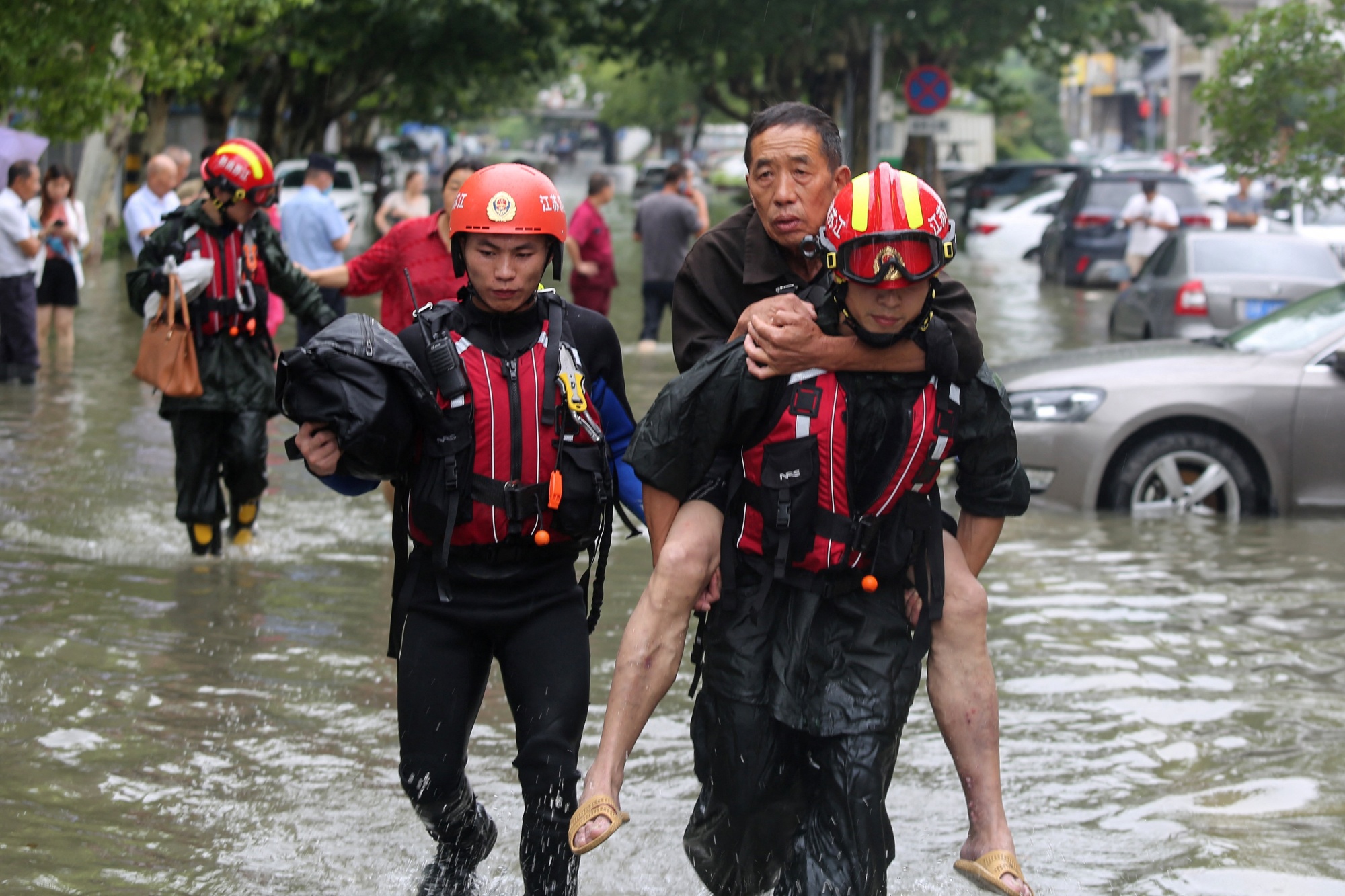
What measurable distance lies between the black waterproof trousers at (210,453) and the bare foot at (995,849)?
193 inches

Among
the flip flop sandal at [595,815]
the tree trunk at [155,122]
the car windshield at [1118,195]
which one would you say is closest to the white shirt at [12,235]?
the flip flop sandal at [595,815]

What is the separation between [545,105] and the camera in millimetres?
164375

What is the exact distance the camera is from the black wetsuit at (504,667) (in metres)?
4.15

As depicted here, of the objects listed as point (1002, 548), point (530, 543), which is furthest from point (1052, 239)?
point (530, 543)

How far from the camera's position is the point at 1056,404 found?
32.2ft

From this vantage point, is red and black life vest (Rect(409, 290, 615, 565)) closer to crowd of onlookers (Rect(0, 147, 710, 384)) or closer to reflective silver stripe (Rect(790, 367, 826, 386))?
reflective silver stripe (Rect(790, 367, 826, 386))

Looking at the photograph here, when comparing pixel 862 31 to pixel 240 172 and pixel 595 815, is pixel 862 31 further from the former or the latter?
pixel 595 815

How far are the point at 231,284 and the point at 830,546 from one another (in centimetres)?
482

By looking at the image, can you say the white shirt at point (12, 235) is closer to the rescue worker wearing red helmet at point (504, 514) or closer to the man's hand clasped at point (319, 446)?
the rescue worker wearing red helmet at point (504, 514)

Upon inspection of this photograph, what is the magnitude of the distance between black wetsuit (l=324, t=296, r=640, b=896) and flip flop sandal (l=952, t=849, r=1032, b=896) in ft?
3.05

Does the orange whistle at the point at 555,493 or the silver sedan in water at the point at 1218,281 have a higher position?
the silver sedan in water at the point at 1218,281

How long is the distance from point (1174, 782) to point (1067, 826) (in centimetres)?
57

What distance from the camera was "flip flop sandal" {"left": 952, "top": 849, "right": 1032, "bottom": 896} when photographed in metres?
3.95

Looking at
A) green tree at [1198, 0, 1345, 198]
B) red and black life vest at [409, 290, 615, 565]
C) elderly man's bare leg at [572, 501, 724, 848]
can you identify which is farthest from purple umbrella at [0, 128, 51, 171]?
elderly man's bare leg at [572, 501, 724, 848]
